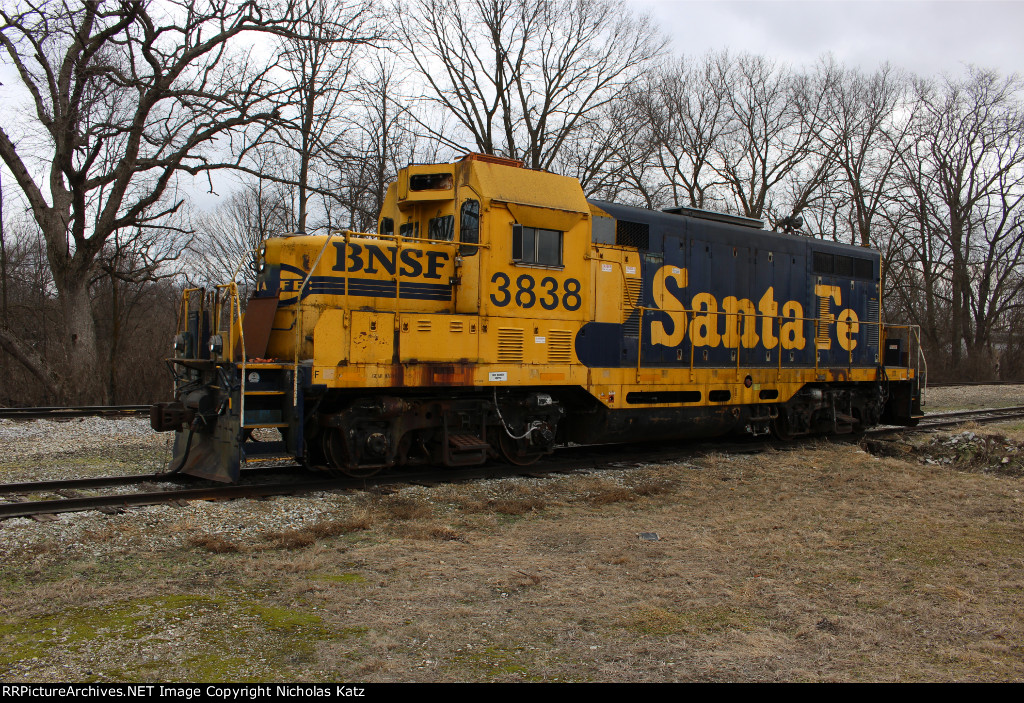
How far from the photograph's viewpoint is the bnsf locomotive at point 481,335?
8.34 m

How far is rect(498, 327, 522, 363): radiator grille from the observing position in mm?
9461

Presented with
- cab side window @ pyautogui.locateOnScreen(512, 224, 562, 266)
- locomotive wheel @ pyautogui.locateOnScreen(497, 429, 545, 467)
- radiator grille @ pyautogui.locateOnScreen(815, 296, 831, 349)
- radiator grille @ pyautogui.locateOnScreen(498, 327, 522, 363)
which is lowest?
locomotive wheel @ pyautogui.locateOnScreen(497, 429, 545, 467)

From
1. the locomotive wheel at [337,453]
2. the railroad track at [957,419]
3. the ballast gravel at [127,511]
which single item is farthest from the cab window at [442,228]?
the railroad track at [957,419]

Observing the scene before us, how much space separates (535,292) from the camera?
9.78 meters

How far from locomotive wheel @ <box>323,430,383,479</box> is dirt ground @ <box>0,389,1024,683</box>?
0.96 meters

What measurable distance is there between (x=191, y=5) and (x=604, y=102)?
55.0 feet

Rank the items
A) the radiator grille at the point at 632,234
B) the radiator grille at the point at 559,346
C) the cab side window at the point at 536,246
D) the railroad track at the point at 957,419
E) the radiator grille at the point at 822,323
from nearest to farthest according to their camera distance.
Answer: the cab side window at the point at 536,246 < the radiator grille at the point at 559,346 < the radiator grille at the point at 632,234 < the radiator grille at the point at 822,323 < the railroad track at the point at 957,419

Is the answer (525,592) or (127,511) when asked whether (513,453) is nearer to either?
(127,511)

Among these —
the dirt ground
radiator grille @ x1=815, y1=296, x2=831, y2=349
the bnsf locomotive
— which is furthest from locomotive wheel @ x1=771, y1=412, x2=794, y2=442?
the dirt ground

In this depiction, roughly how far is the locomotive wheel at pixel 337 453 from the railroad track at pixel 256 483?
0.43ft

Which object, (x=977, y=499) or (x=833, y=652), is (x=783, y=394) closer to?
(x=977, y=499)

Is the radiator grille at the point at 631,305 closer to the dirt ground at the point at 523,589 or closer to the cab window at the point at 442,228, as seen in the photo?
the cab window at the point at 442,228

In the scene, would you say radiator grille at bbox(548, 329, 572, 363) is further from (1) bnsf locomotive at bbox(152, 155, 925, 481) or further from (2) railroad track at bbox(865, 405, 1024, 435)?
(2) railroad track at bbox(865, 405, 1024, 435)

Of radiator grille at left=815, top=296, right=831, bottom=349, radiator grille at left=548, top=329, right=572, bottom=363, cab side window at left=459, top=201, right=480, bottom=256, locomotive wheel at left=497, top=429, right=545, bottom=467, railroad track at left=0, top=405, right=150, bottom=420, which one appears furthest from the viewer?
railroad track at left=0, top=405, right=150, bottom=420
